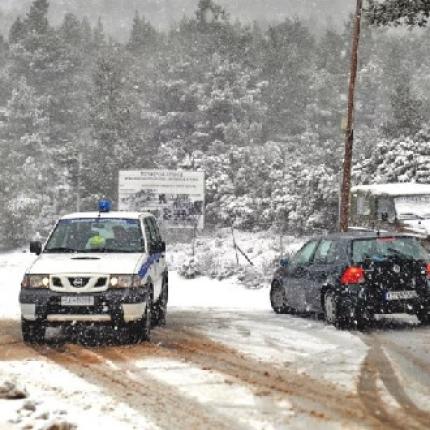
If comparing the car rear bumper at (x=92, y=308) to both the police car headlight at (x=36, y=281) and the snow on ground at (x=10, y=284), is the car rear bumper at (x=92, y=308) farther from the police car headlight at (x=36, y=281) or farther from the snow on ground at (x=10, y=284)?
the snow on ground at (x=10, y=284)

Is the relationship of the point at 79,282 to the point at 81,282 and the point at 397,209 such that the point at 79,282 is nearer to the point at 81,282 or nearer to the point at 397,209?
the point at 81,282

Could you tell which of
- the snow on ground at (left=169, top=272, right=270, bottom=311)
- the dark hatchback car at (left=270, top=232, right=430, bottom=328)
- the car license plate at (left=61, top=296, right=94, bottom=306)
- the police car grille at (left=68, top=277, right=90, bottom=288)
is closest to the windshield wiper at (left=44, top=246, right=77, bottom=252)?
the police car grille at (left=68, top=277, right=90, bottom=288)

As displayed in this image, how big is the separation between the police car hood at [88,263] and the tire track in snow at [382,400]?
3.31 m

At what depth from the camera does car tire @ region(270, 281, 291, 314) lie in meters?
14.3

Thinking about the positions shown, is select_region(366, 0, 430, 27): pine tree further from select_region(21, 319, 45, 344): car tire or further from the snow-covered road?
select_region(21, 319, 45, 344): car tire

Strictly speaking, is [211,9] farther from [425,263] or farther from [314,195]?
[425,263]

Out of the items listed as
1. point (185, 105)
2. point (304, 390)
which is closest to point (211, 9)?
point (185, 105)

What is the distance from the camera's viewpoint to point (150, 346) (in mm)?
10297

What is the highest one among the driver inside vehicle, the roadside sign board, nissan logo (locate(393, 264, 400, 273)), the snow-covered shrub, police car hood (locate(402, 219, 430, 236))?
the snow-covered shrub

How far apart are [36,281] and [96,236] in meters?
1.58

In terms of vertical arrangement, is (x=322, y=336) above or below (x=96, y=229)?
below

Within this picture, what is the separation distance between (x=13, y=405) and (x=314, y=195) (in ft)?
96.7

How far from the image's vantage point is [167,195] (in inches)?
1131

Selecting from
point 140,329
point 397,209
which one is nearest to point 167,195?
point 397,209
